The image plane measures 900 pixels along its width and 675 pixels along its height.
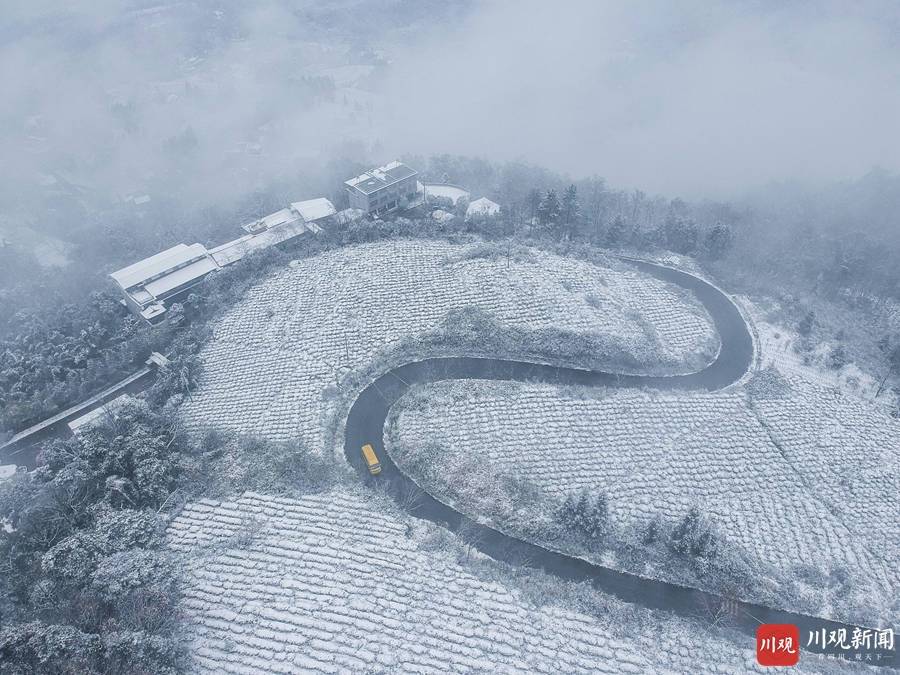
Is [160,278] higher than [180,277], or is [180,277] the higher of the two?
[160,278]

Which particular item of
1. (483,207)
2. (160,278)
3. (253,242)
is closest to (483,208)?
(483,207)

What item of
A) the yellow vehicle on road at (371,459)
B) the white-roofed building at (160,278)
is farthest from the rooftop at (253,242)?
the yellow vehicle on road at (371,459)

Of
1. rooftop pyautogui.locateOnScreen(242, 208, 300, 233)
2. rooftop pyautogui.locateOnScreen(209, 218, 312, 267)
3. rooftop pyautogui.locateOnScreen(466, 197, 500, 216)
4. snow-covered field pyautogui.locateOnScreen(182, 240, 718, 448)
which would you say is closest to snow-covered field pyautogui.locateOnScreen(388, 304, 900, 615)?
snow-covered field pyautogui.locateOnScreen(182, 240, 718, 448)

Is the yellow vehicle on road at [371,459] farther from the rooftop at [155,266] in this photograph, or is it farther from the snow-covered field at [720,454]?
the rooftop at [155,266]

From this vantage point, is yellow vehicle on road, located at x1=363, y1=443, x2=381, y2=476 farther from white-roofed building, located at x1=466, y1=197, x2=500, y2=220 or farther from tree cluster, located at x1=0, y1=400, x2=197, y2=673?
white-roofed building, located at x1=466, y1=197, x2=500, y2=220

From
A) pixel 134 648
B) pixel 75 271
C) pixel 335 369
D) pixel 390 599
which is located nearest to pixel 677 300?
pixel 335 369

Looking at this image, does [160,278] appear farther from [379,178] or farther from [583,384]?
[583,384]
